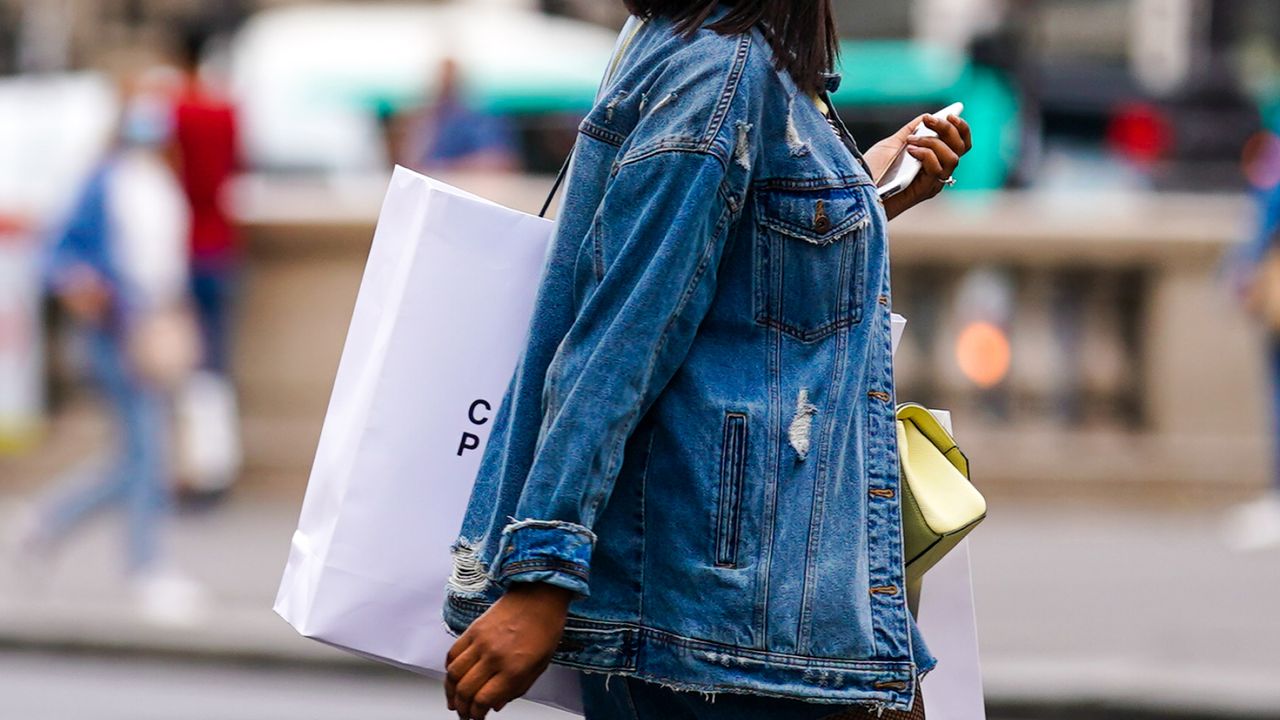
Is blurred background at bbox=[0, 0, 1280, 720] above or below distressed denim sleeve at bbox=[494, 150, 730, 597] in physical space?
above

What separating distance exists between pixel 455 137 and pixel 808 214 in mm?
8597

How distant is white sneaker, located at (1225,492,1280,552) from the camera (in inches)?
367

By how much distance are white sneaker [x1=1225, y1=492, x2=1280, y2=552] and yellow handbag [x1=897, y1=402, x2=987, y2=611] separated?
22.9ft

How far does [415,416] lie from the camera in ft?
8.84

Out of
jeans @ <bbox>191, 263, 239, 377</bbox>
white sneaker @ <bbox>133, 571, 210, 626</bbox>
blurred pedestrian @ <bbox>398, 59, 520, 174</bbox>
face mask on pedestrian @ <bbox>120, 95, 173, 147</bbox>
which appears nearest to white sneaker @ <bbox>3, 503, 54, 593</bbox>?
white sneaker @ <bbox>133, 571, 210, 626</bbox>

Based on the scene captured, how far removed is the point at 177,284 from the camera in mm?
8344

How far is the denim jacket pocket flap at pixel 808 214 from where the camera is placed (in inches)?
94.2

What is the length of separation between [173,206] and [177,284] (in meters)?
0.31

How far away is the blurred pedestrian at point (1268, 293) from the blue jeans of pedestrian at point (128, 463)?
4.67 meters

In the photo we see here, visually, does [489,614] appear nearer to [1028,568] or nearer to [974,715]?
[974,715]

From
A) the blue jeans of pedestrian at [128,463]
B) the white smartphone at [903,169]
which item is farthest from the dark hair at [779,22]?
the blue jeans of pedestrian at [128,463]

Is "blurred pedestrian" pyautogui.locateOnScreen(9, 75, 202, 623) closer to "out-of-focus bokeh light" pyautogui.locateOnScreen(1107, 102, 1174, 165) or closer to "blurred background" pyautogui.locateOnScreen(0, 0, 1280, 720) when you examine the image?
"blurred background" pyautogui.locateOnScreen(0, 0, 1280, 720)

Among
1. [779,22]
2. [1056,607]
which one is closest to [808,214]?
[779,22]

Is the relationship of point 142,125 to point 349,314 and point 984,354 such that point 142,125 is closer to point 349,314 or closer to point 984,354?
point 349,314
